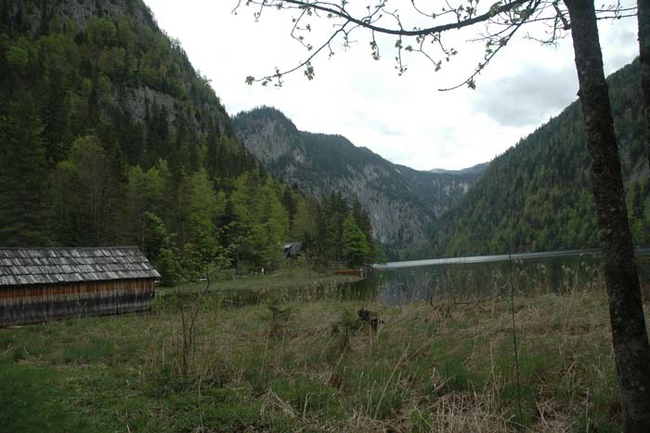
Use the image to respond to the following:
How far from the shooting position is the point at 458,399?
4.43 metres

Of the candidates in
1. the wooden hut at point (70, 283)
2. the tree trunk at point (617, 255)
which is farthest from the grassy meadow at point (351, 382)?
the wooden hut at point (70, 283)

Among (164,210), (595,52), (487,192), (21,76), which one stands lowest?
(595,52)

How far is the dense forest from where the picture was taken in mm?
33594

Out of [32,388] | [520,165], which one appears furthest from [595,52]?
[520,165]

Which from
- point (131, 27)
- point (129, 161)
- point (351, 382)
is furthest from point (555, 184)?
point (351, 382)

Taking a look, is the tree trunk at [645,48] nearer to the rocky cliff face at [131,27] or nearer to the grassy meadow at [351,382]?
the grassy meadow at [351,382]

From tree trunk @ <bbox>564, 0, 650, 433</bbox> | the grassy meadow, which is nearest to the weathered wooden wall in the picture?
the grassy meadow

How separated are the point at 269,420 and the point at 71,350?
285 inches

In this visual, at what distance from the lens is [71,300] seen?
19562 mm

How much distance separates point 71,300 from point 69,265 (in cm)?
167

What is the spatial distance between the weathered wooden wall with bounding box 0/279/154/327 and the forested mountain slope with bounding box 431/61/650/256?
82509 millimetres

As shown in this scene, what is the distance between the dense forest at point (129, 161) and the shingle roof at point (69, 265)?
382cm

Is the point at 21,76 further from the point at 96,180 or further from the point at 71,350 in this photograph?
the point at 71,350

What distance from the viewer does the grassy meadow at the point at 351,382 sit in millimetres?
4066
